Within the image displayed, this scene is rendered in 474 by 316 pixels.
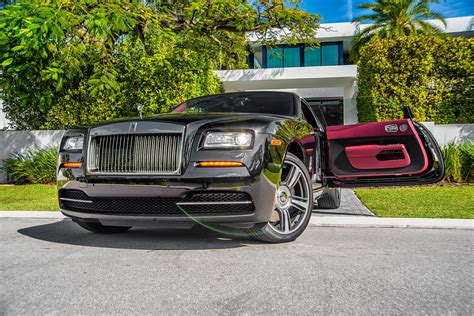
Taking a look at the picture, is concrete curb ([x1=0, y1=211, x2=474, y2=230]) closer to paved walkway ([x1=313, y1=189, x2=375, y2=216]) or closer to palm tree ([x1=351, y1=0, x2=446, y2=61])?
paved walkway ([x1=313, y1=189, x2=375, y2=216])

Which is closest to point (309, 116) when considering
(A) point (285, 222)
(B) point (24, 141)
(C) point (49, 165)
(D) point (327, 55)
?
(A) point (285, 222)

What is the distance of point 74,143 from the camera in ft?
13.8

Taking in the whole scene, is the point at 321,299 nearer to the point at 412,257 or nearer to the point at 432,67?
the point at 412,257

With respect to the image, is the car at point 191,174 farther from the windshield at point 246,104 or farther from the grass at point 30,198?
the grass at point 30,198

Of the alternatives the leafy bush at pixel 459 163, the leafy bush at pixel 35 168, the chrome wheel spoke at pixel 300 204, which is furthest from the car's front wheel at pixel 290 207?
the leafy bush at pixel 35 168

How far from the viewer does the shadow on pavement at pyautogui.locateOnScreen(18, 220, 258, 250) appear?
4098 millimetres

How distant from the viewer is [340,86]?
2769 cm

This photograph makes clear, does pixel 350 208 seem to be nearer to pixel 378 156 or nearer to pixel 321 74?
pixel 378 156

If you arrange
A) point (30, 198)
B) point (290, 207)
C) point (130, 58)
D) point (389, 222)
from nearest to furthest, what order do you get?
point (290, 207)
point (389, 222)
point (30, 198)
point (130, 58)

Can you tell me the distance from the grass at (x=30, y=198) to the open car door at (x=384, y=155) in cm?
456

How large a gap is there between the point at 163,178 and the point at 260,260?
102cm

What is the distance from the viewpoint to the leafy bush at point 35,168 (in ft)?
37.4

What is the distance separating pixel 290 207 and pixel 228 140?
3.74ft

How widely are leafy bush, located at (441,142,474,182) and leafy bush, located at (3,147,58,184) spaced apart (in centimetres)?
974
